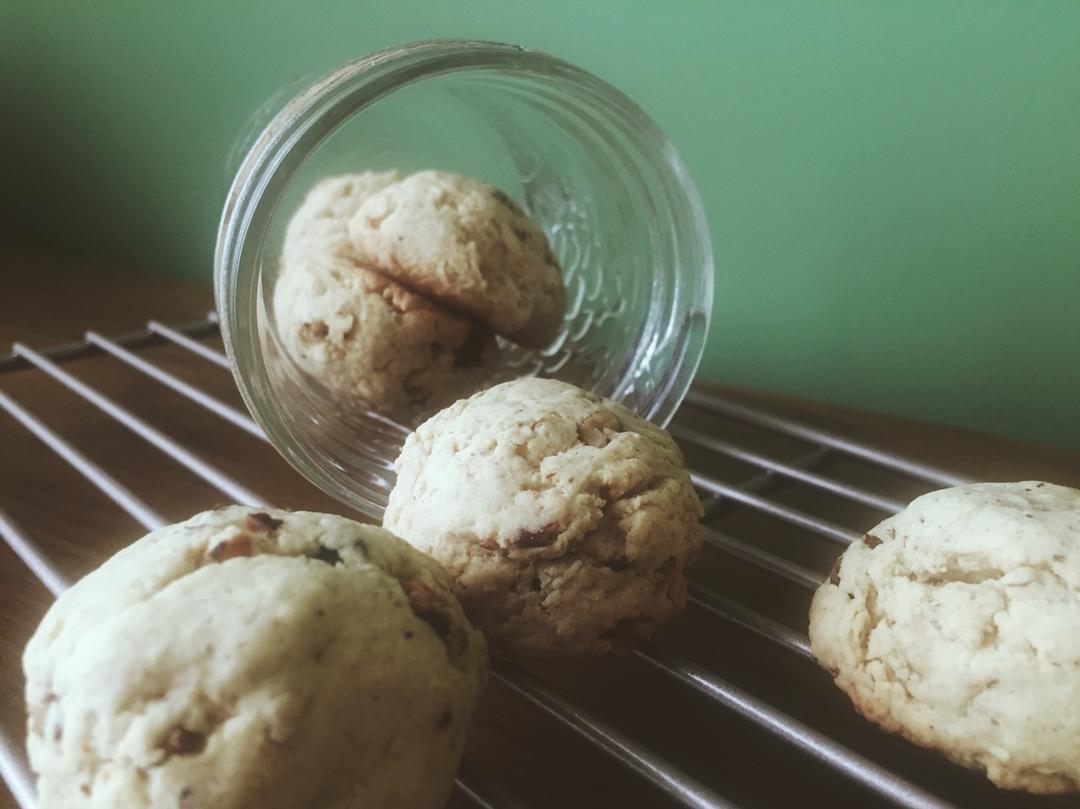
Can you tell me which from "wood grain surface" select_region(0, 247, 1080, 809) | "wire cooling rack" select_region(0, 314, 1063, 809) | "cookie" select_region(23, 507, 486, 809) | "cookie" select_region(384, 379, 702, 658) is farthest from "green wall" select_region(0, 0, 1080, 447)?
"cookie" select_region(23, 507, 486, 809)

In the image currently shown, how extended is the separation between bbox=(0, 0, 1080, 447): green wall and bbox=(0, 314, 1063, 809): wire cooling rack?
172 millimetres

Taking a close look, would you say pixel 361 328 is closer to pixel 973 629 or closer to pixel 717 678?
pixel 717 678

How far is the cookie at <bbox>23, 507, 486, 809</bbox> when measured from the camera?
1.32 ft

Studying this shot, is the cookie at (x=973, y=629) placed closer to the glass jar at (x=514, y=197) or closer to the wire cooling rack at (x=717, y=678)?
the wire cooling rack at (x=717, y=678)

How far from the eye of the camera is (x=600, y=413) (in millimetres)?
640

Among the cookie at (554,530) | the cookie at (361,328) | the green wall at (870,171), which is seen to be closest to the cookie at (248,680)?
the cookie at (554,530)

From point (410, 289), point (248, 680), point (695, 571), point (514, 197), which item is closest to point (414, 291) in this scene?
point (410, 289)

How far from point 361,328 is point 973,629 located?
542 millimetres

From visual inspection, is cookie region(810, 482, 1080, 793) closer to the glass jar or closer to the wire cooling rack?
the wire cooling rack

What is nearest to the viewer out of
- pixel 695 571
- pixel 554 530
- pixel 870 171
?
pixel 554 530

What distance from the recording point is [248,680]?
0.41m

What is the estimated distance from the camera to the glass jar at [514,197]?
0.68 metres

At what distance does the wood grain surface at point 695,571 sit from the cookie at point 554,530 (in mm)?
54

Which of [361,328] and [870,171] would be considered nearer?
[361,328]
